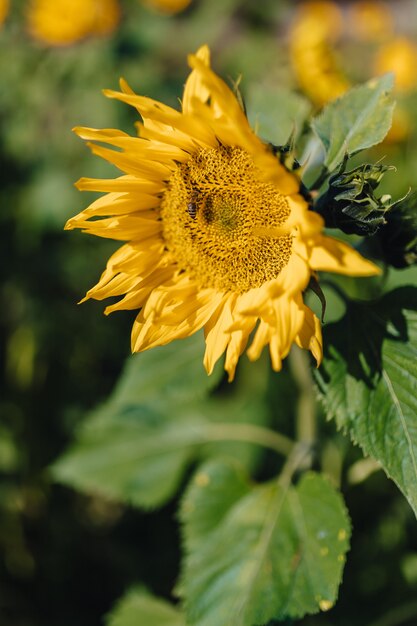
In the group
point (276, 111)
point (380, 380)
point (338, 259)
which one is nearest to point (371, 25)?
point (276, 111)

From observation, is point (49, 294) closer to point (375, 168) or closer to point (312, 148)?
point (312, 148)

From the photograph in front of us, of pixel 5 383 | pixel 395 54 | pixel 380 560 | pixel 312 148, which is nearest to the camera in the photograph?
pixel 312 148

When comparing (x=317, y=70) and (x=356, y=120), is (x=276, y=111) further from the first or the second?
(x=317, y=70)

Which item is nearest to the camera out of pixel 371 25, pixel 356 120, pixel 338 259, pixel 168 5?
pixel 338 259

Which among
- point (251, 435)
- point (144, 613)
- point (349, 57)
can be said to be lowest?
point (144, 613)

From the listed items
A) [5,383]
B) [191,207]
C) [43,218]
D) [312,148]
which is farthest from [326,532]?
[43,218]

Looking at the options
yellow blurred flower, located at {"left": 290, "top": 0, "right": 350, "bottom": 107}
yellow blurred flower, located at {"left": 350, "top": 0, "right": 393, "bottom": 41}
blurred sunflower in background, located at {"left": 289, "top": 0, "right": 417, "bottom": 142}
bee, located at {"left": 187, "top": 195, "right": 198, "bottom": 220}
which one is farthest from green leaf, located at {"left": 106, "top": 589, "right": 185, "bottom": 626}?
yellow blurred flower, located at {"left": 350, "top": 0, "right": 393, "bottom": 41}

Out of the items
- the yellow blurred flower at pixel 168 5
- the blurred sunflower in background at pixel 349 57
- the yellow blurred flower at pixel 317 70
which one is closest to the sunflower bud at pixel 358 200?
the blurred sunflower in background at pixel 349 57

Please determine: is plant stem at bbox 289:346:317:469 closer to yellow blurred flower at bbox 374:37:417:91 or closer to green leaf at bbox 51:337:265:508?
green leaf at bbox 51:337:265:508
